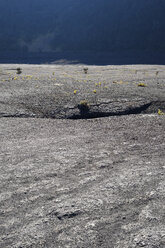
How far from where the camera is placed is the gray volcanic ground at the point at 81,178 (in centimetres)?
548

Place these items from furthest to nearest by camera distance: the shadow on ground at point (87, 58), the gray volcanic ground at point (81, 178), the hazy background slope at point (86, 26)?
the hazy background slope at point (86, 26) → the shadow on ground at point (87, 58) → the gray volcanic ground at point (81, 178)

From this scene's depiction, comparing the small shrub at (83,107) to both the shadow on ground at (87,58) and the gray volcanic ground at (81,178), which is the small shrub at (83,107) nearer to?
the gray volcanic ground at (81,178)

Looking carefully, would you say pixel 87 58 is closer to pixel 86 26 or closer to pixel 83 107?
pixel 86 26

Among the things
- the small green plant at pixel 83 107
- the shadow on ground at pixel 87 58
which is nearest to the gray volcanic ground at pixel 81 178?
the small green plant at pixel 83 107

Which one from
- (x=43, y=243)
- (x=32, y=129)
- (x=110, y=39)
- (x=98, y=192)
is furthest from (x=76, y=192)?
(x=110, y=39)

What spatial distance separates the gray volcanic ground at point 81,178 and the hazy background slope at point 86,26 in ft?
328

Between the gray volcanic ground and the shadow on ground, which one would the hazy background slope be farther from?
the gray volcanic ground

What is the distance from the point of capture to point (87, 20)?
124m

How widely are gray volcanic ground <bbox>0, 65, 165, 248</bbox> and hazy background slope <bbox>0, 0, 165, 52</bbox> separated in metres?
100

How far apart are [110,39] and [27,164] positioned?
11328 centimetres

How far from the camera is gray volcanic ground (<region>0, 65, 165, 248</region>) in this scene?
5.48m

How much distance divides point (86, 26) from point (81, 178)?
125 metres

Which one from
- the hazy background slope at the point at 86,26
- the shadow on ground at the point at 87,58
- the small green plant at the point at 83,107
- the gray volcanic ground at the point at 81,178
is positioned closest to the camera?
the gray volcanic ground at the point at 81,178

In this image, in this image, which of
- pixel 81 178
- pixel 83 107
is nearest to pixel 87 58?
pixel 83 107
